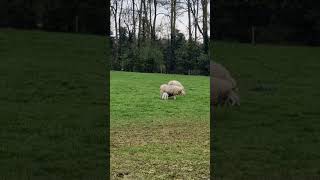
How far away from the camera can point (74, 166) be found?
17.0ft

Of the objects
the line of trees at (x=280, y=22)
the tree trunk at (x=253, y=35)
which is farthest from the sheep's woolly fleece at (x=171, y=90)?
the tree trunk at (x=253, y=35)

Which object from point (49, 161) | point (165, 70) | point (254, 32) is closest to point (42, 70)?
point (254, 32)

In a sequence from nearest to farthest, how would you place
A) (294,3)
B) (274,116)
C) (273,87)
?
(274,116)
(273,87)
(294,3)

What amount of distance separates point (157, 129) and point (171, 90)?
1.45 ft

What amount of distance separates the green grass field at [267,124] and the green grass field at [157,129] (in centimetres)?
42

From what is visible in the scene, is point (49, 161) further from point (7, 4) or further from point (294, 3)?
point (294, 3)

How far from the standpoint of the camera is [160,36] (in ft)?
14.2

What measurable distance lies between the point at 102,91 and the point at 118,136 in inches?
159

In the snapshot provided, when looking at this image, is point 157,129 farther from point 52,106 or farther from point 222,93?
point 52,106

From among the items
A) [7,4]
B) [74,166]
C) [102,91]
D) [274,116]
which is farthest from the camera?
[7,4]

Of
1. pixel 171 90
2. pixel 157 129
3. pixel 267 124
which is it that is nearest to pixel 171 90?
pixel 171 90

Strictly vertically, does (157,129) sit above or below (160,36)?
below

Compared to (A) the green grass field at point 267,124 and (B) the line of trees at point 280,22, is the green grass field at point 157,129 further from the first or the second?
(B) the line of trees at point 280,22

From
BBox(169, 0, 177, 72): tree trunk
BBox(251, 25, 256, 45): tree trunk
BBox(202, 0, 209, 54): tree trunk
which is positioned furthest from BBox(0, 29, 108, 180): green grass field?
BBox(251, 25, 256, 45): tree trunk
